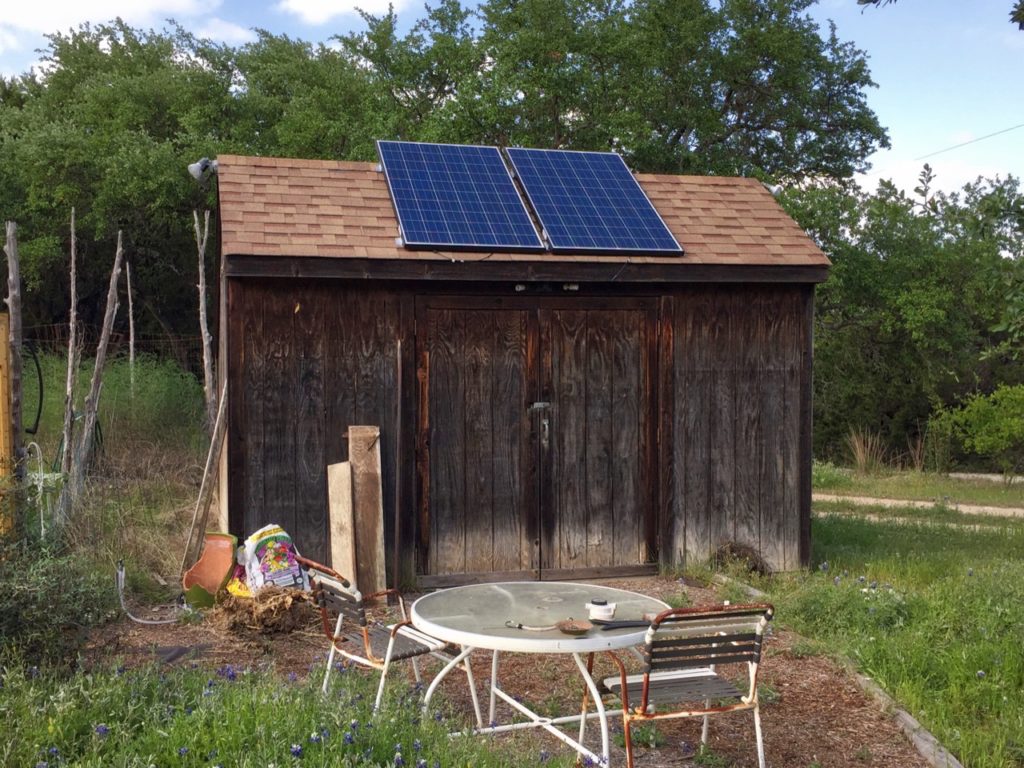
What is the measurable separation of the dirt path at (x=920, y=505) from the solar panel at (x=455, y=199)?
333 inches

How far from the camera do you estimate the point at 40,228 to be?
20.8 m

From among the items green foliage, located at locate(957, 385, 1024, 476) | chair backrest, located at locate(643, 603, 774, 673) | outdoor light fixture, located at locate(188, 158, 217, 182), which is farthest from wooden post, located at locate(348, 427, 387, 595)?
green foliage, located at locate(957, 385, 1024, 476)

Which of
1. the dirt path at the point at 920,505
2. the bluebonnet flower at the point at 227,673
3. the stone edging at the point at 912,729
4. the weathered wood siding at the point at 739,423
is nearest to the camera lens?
the stone edging at the point at 912,729

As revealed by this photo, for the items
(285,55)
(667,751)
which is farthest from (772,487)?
(285,55)

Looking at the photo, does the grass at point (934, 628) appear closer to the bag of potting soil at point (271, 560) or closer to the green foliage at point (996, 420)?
the bag of potting soil at point (271, 560)

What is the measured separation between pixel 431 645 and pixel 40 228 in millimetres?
18590

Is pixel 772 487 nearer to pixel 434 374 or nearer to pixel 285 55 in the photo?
pixel 434 374

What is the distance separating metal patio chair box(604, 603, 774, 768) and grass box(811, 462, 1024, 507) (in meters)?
12.1

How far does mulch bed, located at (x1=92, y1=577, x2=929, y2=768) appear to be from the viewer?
16.4 ft

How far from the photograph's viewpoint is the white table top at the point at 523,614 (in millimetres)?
4332

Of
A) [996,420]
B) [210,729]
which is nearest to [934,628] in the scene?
[210,729]

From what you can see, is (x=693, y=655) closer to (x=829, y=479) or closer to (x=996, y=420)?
(x=829, y=479)

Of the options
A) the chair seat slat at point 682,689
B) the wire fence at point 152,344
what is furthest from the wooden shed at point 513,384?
the wire fence at point 152,344

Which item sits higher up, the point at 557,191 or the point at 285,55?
the point at 285,55
